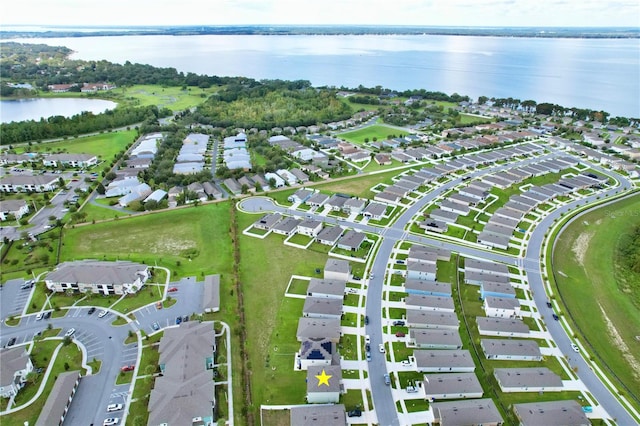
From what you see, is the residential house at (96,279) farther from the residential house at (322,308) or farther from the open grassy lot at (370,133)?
the open grassy lot at (370,133)

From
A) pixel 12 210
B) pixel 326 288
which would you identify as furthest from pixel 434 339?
pixel 12 210

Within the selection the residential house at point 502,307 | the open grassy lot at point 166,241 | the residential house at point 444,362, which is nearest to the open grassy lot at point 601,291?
the residential house at point 502,307

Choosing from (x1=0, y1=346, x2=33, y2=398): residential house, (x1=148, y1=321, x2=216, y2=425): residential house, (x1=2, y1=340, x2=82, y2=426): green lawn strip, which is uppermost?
(x1=148, y1=321, x2=216, y2=425): residential house

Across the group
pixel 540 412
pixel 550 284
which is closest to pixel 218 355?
pixel 540 412

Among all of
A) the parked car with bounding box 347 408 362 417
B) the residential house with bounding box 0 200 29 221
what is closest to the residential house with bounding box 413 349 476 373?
the parked car with bounding box 347 408 362 417

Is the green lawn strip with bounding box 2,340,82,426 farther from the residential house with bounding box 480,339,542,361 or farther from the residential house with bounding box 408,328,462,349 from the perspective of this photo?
the residential house with bounding box 480,339,542,361

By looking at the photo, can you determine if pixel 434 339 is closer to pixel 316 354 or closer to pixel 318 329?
pixel 318 329
